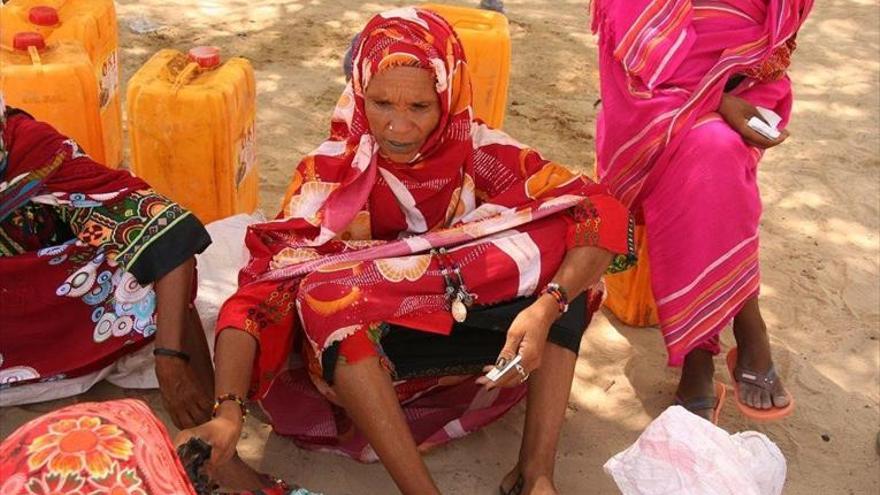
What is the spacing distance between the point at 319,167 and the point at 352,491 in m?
0.86

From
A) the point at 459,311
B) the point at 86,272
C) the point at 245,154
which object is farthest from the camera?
the point at 245,154

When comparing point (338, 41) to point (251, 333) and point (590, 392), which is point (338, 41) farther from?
point (251, 333)

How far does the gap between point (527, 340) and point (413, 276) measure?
12.4 inches

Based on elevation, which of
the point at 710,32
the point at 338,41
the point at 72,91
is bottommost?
the point at 338,41

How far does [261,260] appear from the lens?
2.51 meters

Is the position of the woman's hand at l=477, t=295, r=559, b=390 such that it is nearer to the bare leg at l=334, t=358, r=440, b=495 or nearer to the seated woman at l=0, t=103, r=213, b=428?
the bare leg at l=334, t=358, r=440, b=495

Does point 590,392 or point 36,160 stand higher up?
point 36,160

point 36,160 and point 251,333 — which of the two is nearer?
point 251,333

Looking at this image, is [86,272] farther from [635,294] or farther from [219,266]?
[635,294]

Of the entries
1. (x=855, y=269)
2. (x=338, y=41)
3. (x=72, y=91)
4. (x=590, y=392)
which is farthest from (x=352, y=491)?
(x=338, y=41)

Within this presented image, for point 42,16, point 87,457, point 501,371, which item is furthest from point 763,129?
point 42,16

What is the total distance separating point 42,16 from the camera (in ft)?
11.6

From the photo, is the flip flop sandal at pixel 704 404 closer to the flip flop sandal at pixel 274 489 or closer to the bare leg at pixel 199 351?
the flip flop sandal at pixel 274 489

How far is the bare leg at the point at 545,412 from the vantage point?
8.07ft
